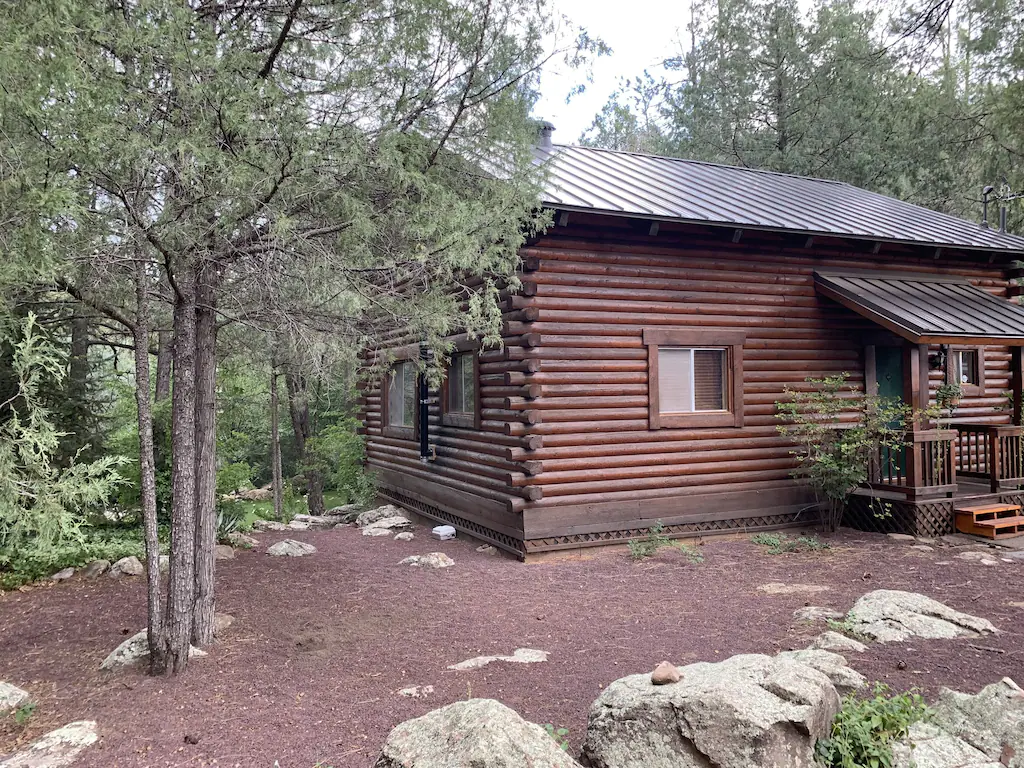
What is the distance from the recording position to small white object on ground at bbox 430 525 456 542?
394 inches

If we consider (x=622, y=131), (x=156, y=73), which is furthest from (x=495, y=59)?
(x=622, y=131)

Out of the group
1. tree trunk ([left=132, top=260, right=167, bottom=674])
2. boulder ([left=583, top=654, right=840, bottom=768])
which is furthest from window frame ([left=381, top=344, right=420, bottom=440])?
boulder ([left=583, top=654, right=840, bottom=768])

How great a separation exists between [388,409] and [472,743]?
10.3 metres

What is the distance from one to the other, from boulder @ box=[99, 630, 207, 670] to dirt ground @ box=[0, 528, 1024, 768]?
109 mm

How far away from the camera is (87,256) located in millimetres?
4238

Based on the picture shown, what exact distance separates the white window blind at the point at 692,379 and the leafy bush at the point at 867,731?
555cm

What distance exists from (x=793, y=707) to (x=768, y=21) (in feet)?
67.2

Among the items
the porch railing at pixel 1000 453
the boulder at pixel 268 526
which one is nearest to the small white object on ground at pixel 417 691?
the boulder at pixel 268 526

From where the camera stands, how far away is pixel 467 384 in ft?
32.9

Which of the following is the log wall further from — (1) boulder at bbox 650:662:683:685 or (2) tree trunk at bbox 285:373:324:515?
(2) tree trunk at bbox 285:373:324:515

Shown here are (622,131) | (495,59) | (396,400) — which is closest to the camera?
(495,59)

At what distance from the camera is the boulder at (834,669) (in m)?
3.93

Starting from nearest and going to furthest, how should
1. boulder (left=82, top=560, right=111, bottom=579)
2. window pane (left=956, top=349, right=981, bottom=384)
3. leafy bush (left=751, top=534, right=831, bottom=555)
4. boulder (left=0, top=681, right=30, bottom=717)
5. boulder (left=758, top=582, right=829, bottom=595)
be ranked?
boulder (left=0, top=681, right=30, bottom=717) → boulder (left=758, top=582, right=829, bottom=595) → boulder (left=82, top=560, right=111, bottom=579) → leafy bush (left=751, top=534, right=831, bottom=555) → window pane (left=956, top=349, right=981, bottom=384)

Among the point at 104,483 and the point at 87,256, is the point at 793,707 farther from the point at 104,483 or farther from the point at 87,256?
the point at 87,256
